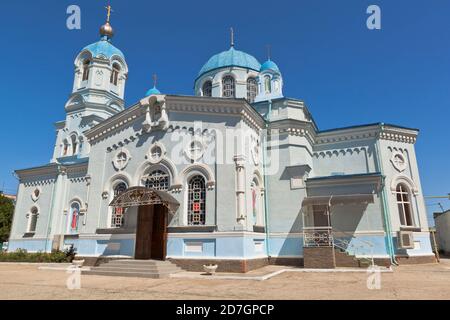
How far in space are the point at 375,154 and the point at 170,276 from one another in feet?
40.1

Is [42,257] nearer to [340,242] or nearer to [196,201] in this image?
[196,201]

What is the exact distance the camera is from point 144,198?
43.9 ft

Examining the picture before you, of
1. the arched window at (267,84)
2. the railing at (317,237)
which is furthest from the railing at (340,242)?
the arched window at (267,84)

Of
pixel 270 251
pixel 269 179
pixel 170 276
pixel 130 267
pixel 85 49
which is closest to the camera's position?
pixel 170 276

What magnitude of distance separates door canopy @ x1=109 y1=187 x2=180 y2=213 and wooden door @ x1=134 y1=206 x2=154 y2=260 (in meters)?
0.95

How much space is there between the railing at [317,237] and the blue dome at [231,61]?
13085 mm

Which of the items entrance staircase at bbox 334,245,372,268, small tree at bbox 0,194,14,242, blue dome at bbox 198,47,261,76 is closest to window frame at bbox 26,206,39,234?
small tree at bbox 0,194,14,242

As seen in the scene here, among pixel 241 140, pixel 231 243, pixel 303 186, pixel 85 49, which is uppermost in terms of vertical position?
pixel 85 49

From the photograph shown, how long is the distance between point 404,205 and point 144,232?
13.3m

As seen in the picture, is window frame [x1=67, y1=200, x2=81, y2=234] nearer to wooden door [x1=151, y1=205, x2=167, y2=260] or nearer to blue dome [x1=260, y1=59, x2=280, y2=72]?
wooden door [x1=151, y1=205, x2=167, y2=260]

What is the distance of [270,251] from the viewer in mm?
14703

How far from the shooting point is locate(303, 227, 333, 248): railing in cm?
1359

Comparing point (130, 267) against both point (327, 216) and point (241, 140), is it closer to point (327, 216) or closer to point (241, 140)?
point (241, 140)
